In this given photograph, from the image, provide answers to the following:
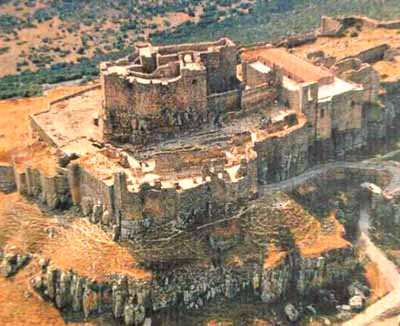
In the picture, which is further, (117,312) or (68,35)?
(68,35)

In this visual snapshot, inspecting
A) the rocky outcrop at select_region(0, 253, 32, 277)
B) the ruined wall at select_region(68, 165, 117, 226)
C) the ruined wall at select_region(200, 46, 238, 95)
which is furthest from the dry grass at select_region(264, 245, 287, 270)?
the rocky outcrop at select_region(0, 253, 32, 277)

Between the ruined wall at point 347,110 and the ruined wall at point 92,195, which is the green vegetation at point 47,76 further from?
the ruined wall at point 347,110

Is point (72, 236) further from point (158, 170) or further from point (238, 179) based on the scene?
point (238, 179)

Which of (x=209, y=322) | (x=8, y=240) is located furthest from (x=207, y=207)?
(x=8, y=240)

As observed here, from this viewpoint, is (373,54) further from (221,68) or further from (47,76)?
(47,76)

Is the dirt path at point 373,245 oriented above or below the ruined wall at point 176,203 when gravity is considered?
below

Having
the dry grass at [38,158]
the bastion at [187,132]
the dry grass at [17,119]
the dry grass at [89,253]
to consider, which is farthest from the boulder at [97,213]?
the dry grass at [17,119]

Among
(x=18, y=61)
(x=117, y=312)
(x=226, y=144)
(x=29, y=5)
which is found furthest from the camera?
(x=29, y=5)

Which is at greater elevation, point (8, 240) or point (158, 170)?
point (158, 170)
